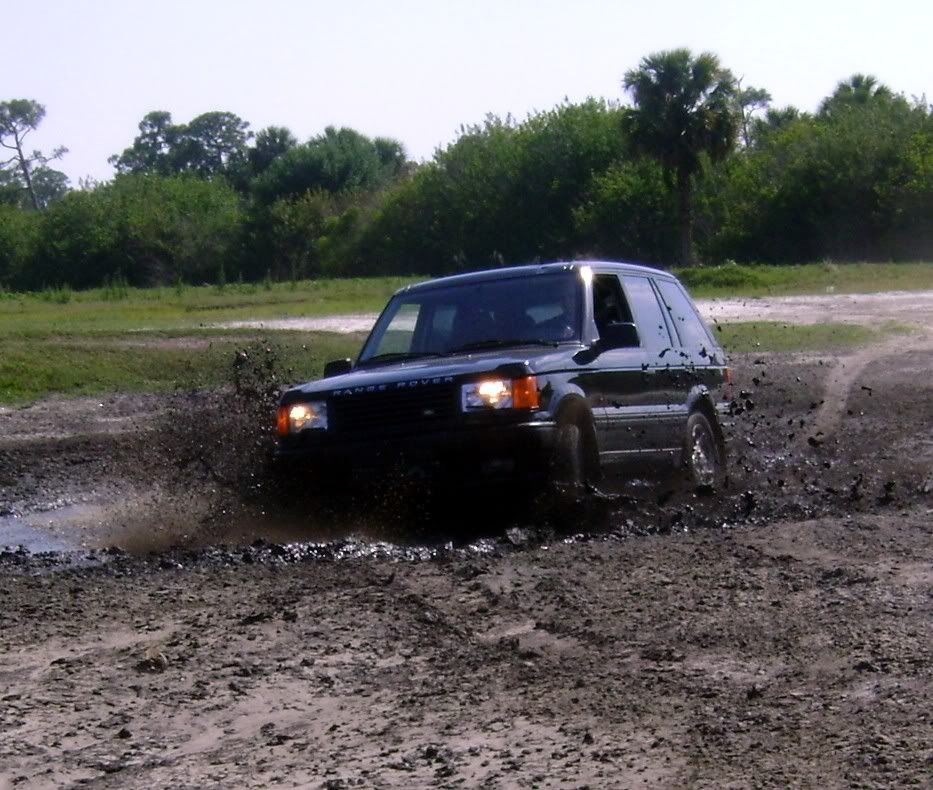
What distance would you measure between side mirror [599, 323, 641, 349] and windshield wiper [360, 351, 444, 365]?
0.96 m

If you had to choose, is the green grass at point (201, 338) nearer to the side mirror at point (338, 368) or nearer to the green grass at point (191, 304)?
the green grass at point (191, 304)

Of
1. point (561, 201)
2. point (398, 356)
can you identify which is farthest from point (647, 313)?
point (561, 201)

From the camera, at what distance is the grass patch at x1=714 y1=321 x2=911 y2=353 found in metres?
23.8

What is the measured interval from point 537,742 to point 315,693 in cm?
94

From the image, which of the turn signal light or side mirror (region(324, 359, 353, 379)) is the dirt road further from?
the turn signal light

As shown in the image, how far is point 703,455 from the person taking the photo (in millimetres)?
10508

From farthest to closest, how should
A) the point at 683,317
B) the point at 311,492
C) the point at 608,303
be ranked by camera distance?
the point at 683,317
the point at 608,303
the point at 311,492

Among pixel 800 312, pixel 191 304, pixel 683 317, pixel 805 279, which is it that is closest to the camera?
pixel 683 317

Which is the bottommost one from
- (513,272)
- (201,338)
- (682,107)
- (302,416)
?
(201,338)

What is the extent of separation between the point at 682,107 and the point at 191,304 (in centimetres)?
1706

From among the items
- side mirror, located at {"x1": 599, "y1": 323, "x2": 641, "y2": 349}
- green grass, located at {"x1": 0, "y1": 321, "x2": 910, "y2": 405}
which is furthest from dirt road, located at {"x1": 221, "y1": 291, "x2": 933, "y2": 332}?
side mirror, located at {"x1": 599, "y1": 323, "x2": 641, "y2": 349}

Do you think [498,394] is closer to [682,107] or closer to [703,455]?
[703,455]

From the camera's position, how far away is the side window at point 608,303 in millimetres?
9484

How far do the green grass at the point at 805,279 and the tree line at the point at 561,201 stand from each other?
7.43 meters
